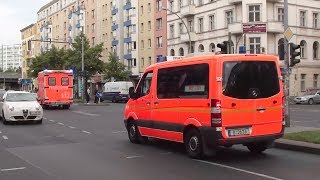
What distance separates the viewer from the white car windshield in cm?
2281

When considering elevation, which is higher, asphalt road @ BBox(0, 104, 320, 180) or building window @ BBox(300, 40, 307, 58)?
building window @ BBox(300, 40, 307, 58)

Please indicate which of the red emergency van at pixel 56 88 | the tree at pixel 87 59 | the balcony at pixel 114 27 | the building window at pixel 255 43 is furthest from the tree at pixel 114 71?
the red emergency van at pixel 56 88

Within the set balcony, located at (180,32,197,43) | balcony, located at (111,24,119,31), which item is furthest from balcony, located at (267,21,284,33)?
balcony, located at (111,24,119,31)

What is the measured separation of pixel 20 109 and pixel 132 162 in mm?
12257

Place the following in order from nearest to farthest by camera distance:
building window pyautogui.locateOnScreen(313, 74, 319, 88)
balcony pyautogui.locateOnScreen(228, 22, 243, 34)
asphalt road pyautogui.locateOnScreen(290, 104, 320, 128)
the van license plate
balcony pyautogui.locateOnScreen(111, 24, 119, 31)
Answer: the van license plate
asphalt road pyautogui.locateOnScreen(290, 104, 320, 128)
balcony pyautogui.locateOnScreen(228, 22, 243, 34)
building window pyautogui.locateOnScreen(313, 74, 319, 88)
balcony pyautogui.locateOnScreen(111, 24, 119, 31)

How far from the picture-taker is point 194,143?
11.2 m

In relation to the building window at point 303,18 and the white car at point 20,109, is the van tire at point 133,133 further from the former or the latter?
the building window at point 303,18

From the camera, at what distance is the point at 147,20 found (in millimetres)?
73250

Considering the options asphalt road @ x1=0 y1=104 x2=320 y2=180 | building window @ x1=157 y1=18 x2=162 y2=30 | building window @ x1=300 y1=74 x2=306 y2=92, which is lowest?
asphalt road @ x1=0 y1=104 x2=320 y2=180

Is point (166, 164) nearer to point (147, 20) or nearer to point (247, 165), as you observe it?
point (247, 165)

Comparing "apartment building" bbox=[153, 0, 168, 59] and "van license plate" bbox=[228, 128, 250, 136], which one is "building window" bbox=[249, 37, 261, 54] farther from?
"van license plate" bbox=[228, 128, 250, 136]

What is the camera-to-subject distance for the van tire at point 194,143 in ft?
36.2

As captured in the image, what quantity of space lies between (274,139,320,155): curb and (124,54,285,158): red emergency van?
866 millimetres

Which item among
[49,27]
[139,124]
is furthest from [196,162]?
[49,27]
